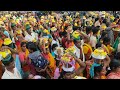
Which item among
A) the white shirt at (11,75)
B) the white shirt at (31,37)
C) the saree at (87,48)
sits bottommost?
the white shirt at (11,75)

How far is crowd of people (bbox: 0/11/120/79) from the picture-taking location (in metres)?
4.46

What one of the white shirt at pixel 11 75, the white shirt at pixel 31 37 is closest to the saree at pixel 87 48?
the white shirt at pixel 31 37

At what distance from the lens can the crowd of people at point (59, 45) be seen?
4465 mm

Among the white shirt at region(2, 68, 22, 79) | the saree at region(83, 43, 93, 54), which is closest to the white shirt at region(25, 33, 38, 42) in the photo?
the white shirt at region(2, 68, 22, 79)

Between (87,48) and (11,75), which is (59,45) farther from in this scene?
(11,75)

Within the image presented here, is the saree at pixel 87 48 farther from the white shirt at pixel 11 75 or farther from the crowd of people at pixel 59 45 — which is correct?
the white shirt at pixel 11 75

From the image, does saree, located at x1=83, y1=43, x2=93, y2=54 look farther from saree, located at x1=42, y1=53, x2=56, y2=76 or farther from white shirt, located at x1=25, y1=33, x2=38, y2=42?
white shirt, located at x1=25, y1=33, x2=38, y2=42

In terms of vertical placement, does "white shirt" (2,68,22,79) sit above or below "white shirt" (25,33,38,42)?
below

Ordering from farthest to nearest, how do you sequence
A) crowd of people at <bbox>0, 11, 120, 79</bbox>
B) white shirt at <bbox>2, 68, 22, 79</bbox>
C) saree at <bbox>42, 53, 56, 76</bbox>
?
saree at <bbox>42, 53, 56, 76</bbox>, crowd of people at <bbox>0, 11, 120, 79</bbox>, white shirt at <bbox>2, 68, 22, 79</bbox>

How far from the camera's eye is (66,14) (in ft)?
16.4

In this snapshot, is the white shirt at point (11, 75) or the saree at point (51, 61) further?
the saree at point (51, 61)
